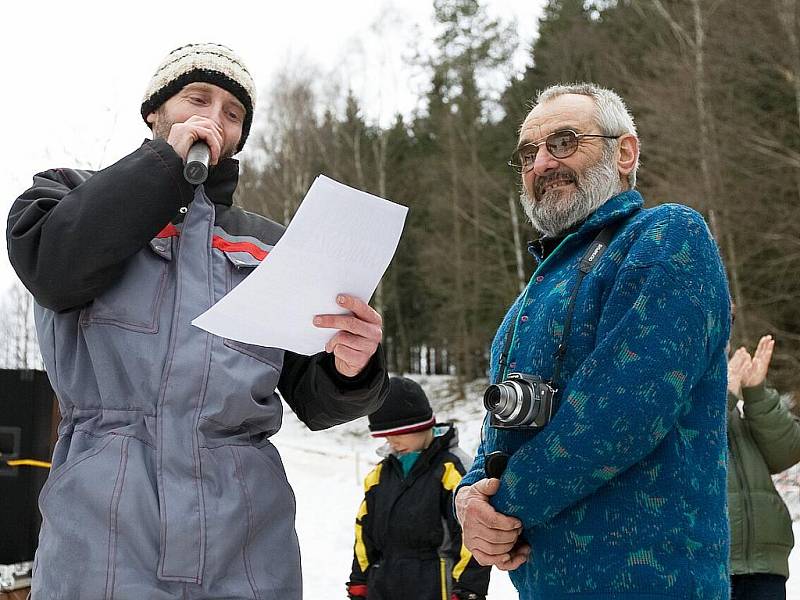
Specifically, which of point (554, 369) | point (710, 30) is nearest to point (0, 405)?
point (554, 369)

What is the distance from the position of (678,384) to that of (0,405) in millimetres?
3334

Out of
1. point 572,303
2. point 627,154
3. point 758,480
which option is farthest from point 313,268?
point 758,480

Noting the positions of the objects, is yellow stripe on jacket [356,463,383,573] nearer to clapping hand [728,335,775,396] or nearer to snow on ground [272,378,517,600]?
clapping hand [728,335,775,396]

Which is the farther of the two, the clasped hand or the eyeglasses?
the eyeglasses

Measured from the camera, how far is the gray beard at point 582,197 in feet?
7.87

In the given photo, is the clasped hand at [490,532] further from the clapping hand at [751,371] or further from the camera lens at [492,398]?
the clapping hand at [751,371]

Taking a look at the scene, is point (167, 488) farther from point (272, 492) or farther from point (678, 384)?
point (678, 384)

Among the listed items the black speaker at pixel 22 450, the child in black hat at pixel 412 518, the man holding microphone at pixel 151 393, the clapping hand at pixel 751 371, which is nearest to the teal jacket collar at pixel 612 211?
the man holding microphone at pixel 151 393

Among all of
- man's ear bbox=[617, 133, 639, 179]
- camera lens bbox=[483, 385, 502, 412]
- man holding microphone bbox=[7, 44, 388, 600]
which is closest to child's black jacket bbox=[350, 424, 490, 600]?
man's ear bbox=[617, 133, 639, 179]

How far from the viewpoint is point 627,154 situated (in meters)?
2.51

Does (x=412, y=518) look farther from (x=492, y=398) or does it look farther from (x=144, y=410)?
(x=144, y=410)

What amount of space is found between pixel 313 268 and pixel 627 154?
3.93ft

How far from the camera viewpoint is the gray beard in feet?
7.87

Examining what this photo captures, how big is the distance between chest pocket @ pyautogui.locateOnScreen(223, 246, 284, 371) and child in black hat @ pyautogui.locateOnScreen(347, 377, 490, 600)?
8.94ft
